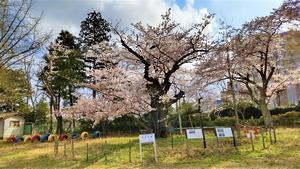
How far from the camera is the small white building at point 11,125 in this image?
2595cm

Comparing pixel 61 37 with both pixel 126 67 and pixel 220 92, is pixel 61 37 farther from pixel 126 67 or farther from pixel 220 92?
pixel 220 92

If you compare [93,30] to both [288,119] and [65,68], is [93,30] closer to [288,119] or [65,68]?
[65,68]

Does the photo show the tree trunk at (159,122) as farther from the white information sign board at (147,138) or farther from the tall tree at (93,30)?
the tall tree at (93,30)

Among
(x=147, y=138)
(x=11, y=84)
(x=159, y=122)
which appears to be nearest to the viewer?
(x=147, y=138)

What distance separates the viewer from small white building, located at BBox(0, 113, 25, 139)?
26.0 meters

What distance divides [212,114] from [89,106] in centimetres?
1322

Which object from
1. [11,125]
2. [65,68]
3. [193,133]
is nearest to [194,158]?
[193,133]

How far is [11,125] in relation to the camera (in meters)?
26.6

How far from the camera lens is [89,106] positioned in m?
15.3

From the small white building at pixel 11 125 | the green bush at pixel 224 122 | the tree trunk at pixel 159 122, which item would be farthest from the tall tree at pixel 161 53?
the small white building at pixel 11 125

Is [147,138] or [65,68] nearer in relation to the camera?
[147,138]

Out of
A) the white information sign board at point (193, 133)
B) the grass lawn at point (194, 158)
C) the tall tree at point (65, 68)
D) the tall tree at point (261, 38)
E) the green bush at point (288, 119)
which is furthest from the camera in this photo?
the tall tree at point (65, 68)

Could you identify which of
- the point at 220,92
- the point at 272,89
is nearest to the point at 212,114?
the point at 220,92

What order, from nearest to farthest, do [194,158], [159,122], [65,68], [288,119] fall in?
[194,158] → [159,122] → [288,119] → [65,68]
